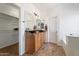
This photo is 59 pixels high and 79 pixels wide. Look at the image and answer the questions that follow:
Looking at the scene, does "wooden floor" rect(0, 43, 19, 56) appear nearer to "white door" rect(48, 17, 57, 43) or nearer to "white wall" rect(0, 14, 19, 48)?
"white wall" rect(0, 14, 19, 48)

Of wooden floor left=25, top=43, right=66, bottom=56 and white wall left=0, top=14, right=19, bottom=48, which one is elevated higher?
white wall left=0, top=14, right=19, bottom=48

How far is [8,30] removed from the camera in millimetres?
2273

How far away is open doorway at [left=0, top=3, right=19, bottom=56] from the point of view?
2.18 metres

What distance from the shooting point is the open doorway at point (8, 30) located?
7.15 feet

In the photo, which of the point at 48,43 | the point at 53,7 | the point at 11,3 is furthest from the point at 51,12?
the point at 11,3

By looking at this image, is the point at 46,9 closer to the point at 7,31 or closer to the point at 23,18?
the point at 23,18

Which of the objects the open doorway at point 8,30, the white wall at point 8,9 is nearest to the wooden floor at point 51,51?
the open doorway at point 8,30

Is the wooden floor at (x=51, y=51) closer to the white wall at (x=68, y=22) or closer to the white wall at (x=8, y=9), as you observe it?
the white wall at (x=68, y=22)

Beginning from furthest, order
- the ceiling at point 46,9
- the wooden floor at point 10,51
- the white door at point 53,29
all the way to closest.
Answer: the white door at point 53,29
the ceiling at point 46,9
the wooden floor at point 10,51

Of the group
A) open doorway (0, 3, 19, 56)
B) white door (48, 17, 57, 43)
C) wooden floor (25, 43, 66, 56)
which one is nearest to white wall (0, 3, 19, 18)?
open doorway (0, 3, 19, 56)

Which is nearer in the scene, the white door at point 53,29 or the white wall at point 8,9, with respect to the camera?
the white wall at point 8,9

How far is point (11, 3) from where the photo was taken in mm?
2146

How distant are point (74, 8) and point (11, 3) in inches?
52.1

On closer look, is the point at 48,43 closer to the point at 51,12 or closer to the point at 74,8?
the point at 51,12
